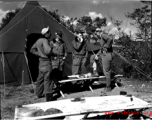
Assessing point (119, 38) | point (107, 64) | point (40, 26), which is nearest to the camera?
point (107, 64)

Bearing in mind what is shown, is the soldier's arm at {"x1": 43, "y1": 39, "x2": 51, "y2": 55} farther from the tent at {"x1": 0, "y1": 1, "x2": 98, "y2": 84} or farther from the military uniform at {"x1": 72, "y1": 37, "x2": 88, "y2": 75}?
the tent at {"x1": 0, "y1": 1, "x2": 98, "y2": 84}

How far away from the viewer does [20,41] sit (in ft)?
25.0

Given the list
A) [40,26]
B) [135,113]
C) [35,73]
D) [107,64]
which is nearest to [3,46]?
[40,26]

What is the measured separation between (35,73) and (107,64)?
4.26 metres

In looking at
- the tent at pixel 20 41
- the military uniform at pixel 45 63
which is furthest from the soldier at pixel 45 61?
the tent at pixel 20 41

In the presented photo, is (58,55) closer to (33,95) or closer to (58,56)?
(58,56)

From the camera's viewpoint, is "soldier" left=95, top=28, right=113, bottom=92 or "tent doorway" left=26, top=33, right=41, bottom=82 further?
"tent doorway" left=26, top=33, right=41, bottom=82

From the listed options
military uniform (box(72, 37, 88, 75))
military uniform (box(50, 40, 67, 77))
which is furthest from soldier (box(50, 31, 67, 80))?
military uniform (box(72, 37, 88, 75))

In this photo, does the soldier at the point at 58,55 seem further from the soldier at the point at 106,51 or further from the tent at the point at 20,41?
the soldier at the point at 106,51

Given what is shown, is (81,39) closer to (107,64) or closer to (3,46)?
(107,64)

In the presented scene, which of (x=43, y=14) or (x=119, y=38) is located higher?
(x=43, y=14)

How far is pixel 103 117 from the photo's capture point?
12.0ft

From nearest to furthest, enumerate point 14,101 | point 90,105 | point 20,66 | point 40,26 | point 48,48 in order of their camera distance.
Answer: point 90,105 < point 48,48 < point 14,101 < point 20,66 < point 40,26

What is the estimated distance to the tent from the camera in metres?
7.15
